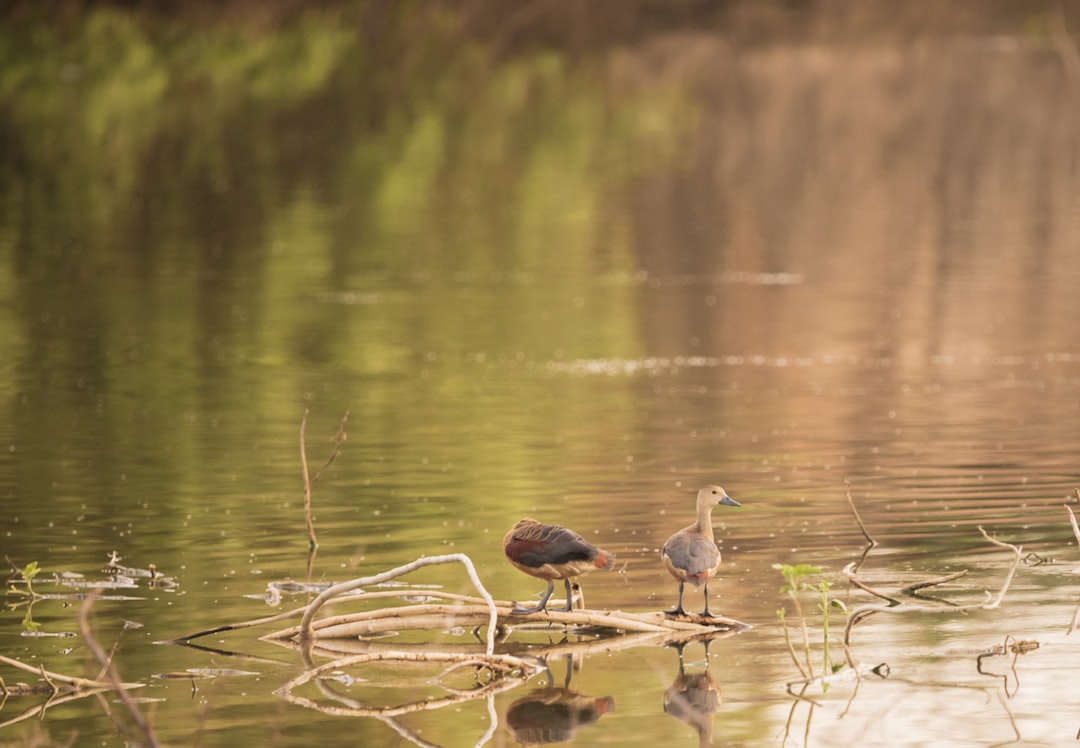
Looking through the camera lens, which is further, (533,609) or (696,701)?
(533,609)

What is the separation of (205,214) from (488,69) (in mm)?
30630

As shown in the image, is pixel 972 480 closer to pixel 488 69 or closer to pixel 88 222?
pixel 88 222

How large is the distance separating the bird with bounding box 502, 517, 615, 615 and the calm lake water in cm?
37

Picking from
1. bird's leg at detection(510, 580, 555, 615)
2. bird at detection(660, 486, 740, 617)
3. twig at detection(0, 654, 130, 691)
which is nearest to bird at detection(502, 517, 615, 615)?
bird's leg at detection(510, 580, 555, 615)

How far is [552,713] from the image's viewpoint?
10.4 meters

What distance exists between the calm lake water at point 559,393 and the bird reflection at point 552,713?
0.03m

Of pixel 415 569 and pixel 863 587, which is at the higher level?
→ pixel 415 569

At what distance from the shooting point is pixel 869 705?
34.2 ft

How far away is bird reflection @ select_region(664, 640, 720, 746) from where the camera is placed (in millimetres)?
10188

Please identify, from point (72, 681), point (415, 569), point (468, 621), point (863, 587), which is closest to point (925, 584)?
point (863, 587)

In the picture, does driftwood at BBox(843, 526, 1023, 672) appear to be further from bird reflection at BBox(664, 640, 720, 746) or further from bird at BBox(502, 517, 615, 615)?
bird at BBox(502, 517, 615, 615)

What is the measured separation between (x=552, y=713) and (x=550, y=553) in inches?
46.7

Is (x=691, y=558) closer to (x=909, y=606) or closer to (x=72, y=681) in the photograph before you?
(x=909, y=606)

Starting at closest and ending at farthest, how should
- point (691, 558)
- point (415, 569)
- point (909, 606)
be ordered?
point (415, 569), point (691, 558), point (909, 606)
